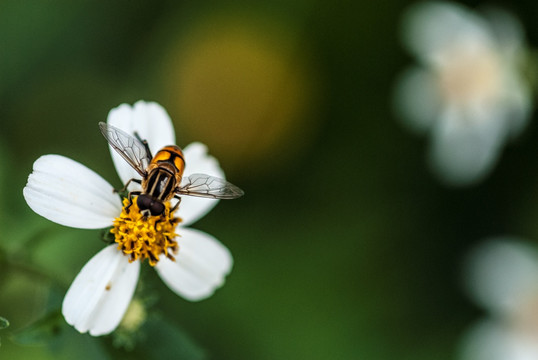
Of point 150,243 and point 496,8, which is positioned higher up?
point 496,8

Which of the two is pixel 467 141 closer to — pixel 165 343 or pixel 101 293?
pixel 165 343

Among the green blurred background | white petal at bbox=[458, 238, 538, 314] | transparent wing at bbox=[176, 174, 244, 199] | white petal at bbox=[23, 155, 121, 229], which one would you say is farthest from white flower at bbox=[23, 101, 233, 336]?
white petal at bbox=[458, 238, 538, 314]

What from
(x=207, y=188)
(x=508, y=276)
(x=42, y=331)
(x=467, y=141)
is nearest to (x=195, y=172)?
(x=207, y=188)

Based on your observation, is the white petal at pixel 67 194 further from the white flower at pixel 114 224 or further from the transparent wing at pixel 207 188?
the transparent wing at pixel 207 188

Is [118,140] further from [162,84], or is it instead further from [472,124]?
[472,124]

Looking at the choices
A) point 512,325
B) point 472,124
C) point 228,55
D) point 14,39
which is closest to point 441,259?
point 512,325

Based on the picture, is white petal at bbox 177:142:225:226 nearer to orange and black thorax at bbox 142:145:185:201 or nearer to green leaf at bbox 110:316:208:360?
orange and black thorax at bbox 142:145:185:201
